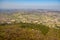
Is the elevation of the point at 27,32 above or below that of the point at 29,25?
below

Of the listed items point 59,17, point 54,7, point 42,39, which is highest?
point 54,7

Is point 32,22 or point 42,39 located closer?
point 42,39

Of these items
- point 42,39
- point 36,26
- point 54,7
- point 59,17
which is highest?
point 54,7

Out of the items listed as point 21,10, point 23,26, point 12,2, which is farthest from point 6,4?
point 23,26

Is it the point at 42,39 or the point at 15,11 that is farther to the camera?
the point at 15,11

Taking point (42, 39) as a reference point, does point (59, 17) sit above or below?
above

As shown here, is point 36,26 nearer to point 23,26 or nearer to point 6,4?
point 23,26

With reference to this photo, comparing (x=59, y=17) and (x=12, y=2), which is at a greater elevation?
(x=12, y=2)

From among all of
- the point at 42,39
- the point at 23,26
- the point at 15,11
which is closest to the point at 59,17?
the point at 42,39

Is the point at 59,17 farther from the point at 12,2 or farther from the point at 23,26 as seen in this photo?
the point at 12,2
